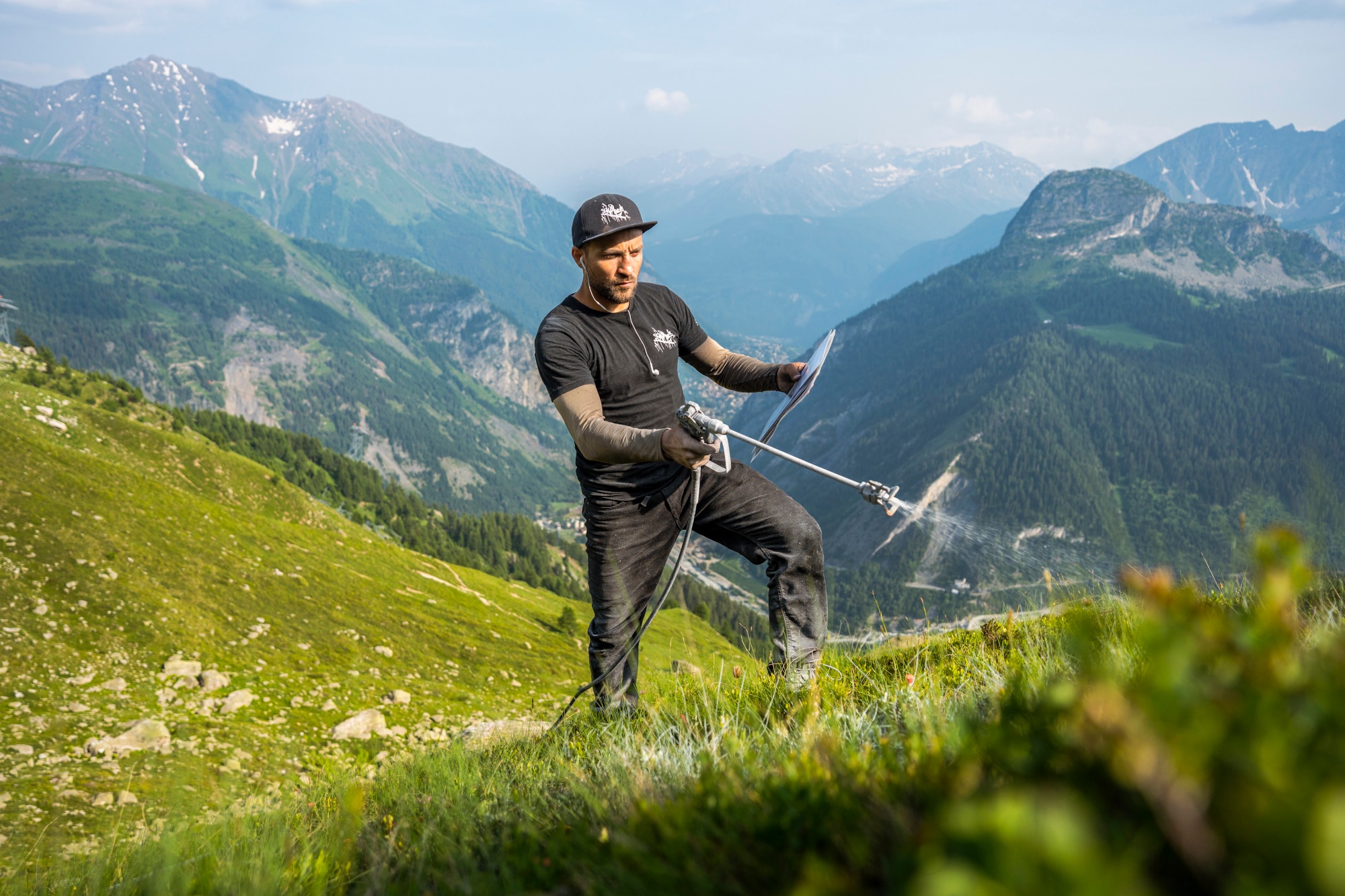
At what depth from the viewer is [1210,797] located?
101 centimetres

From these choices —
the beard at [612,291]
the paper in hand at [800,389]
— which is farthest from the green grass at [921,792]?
the beard at [612,291]

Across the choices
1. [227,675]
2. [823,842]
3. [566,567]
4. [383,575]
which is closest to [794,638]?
[823,842]

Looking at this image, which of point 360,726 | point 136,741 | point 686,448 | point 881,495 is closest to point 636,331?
point 686,448

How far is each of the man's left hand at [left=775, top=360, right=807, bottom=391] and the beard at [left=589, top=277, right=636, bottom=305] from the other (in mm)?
1505

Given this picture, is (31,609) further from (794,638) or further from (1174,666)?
(1174,666)

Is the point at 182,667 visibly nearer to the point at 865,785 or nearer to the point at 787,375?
the point at 787,375

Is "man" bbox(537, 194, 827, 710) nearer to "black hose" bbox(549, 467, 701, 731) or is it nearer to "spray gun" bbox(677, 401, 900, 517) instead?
"black hose" bbox(549, 467, 701, 731)

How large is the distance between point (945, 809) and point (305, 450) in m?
119

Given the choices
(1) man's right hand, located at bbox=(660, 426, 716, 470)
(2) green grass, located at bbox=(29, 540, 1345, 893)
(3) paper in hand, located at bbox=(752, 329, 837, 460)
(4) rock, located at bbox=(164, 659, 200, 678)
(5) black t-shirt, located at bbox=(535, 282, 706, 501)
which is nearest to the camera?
(2) green grass, located at bbox=(29, 540, 1345, 893)

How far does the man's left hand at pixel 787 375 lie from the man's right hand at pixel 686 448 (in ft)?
5.97

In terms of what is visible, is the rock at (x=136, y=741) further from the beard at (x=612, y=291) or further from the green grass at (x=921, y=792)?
the beard at (x=612, y=291)

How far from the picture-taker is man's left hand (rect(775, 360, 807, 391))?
21.6 feet

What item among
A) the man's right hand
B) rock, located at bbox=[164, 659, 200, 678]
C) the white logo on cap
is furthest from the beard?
rock, located at bbox=[164, 659, 200, 678]

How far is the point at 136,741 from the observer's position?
13.2 m
